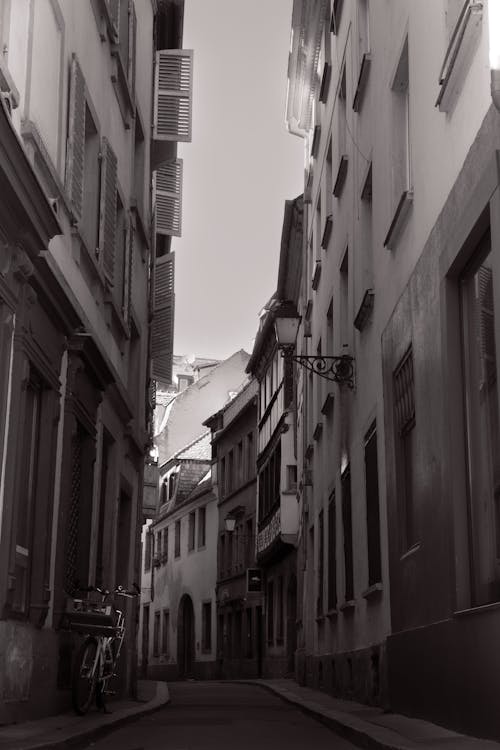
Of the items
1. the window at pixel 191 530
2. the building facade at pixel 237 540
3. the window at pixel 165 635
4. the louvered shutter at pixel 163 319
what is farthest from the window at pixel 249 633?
the louvered shutter at pixel 163 319

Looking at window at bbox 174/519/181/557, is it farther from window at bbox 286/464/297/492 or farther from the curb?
the curb

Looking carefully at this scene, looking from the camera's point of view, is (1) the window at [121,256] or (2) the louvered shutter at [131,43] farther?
(2) the louvered shutter at [131,43]

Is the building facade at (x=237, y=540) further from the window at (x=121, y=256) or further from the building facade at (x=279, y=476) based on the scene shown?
the window at (x=121, y=256)

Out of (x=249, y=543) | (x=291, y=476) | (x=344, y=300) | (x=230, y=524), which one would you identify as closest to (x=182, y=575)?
(x=230, y=524)

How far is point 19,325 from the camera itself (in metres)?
8.94

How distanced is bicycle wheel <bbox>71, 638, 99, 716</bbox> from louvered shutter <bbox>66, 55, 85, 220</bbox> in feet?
13.8

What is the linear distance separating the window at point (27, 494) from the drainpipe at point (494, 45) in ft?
16.2

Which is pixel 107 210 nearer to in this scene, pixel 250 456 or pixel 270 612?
pixel 270 612

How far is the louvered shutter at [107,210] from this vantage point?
1356cm

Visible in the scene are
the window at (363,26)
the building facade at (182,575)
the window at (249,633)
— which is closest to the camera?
the window at (363,26)

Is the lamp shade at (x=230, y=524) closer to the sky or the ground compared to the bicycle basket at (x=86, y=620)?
closer to the sky

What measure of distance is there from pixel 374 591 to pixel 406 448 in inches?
87.0

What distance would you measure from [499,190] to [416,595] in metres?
3.99

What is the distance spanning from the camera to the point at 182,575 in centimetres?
5034
